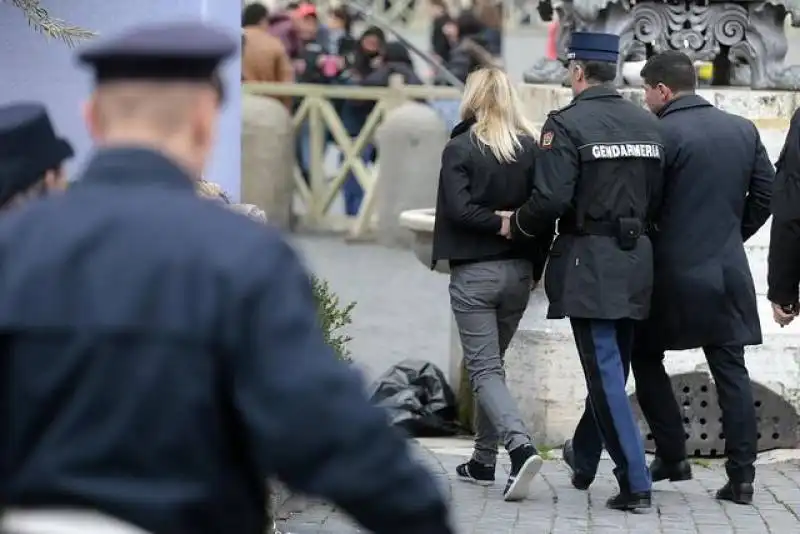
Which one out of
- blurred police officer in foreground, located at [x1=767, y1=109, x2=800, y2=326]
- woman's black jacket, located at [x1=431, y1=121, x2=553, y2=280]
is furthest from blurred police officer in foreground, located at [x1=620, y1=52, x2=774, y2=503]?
woman's black jacket, located at [x1=431, y1=121, x2=553, y2=280]

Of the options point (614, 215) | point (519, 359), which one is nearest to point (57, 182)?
point (614, 215)

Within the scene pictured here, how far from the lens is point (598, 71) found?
7.00 metres

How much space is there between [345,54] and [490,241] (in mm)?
12143

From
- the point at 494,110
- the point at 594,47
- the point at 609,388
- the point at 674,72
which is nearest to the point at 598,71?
the point at 594,47

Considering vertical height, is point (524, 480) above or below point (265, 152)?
above

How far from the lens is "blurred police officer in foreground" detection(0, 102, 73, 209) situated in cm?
352

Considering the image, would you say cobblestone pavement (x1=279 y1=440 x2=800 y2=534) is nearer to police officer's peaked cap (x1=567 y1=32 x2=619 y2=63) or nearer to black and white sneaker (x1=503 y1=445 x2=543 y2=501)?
black and white sneaker (x1=503 y1=445 x2=543 y2=501)

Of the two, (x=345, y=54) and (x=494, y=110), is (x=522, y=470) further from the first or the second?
(x=345, y=54)

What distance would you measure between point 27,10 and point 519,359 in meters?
3.15

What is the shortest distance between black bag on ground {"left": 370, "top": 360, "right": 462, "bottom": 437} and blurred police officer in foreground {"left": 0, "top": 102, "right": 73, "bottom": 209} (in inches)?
207

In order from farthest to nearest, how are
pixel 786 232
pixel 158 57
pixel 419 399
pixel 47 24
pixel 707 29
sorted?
pixel 419 399, pixel 707 29, pixel 786 232, pixel 47 24, pixel 158 57

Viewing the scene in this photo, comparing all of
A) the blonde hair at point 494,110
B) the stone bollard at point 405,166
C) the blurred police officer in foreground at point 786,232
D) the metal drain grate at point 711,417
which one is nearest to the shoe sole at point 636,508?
the blurred police officer in foreground at point 786,232

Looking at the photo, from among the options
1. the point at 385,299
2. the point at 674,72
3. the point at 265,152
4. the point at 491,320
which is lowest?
the point at 385,299

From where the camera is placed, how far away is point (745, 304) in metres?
7.13
